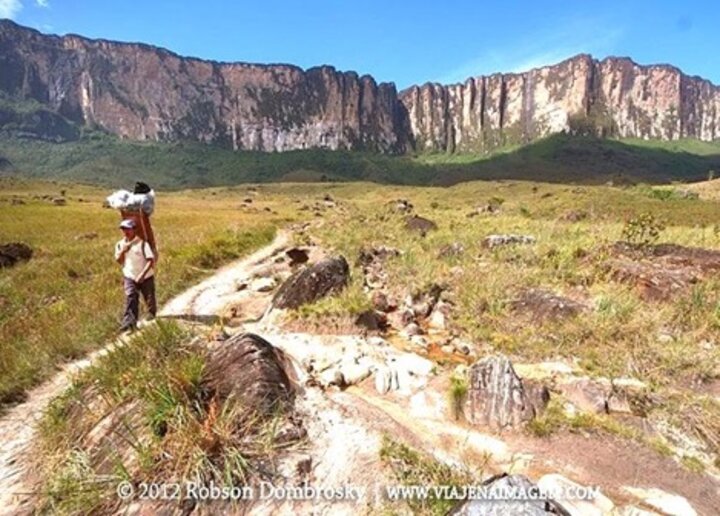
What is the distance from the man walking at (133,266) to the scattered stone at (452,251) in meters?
8.98

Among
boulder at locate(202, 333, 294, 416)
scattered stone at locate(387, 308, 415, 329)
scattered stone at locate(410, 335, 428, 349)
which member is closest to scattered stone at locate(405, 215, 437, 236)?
scattered stone at locate(387, 308, 415, 329)

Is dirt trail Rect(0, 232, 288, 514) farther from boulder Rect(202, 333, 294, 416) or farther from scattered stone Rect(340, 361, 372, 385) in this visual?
scattered stone Rect(340, 361, 372, 385)

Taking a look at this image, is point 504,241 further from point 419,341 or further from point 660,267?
point 419,341

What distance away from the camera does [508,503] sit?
151 inches

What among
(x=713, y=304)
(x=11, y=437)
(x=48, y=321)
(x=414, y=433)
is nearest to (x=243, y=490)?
(x=414, y=433)

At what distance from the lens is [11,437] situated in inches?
233

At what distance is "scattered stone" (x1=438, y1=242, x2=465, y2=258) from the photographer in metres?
15.4

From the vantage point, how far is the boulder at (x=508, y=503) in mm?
3783

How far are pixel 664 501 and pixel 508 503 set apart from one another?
2.24 m

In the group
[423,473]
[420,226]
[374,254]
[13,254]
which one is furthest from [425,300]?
[13,254]

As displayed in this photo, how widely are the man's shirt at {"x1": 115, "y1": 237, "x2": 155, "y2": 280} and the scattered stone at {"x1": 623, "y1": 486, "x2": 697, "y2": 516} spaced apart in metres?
8.09

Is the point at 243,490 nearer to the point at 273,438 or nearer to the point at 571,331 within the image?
the point at 273,438

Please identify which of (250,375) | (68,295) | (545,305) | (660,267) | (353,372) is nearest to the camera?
(250,375)

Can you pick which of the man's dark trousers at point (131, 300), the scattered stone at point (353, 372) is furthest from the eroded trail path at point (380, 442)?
the man's dark trousers at point (131, 300)
